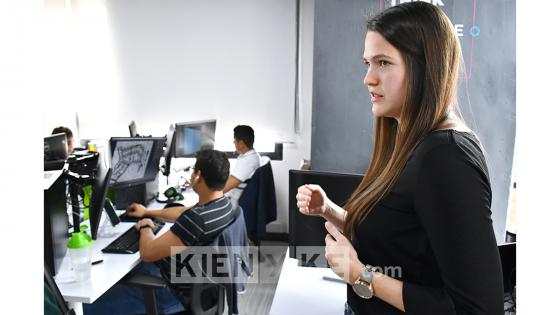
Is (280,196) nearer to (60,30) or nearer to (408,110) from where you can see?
(60,30)

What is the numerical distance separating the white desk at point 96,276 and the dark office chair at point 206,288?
68 millimetres

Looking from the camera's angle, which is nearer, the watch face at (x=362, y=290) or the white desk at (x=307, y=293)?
the watch face at (x=362, y=290)

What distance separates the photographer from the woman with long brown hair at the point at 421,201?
809 mm

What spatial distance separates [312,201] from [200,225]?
0.97 metres

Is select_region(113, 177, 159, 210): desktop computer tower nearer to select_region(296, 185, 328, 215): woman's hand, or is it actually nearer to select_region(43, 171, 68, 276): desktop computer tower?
select_region(43, 171, 68, 276): desktop computer tower

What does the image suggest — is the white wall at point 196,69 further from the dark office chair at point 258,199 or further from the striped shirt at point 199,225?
the striped shirt at point 199,225

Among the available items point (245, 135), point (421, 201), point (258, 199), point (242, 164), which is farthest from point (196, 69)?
point (421, 201)

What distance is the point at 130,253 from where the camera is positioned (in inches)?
88.5

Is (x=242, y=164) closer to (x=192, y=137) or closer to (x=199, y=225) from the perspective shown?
(x=192, y=137)

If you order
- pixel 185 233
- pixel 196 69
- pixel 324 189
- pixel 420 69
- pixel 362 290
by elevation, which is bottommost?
pixel 185 233

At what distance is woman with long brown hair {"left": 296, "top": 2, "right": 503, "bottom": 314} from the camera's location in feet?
2.65

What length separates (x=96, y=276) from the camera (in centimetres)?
200

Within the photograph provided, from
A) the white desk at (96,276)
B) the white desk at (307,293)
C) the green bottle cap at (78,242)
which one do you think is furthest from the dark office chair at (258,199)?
the green bottle cap at (78,242)

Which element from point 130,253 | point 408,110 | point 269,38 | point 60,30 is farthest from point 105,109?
point 408,110
